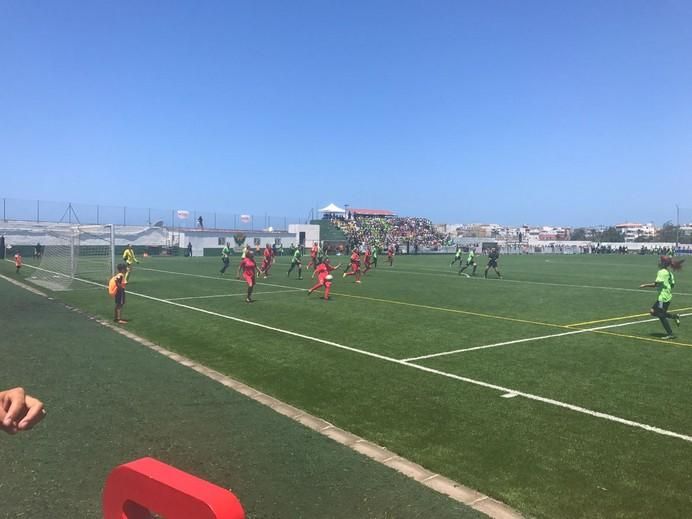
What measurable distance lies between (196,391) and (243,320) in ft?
22.7

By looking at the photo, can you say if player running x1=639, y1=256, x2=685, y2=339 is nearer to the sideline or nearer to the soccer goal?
the sideline

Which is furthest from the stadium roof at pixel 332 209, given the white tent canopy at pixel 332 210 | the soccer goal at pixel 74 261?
the soccer goal at pixel 74 261

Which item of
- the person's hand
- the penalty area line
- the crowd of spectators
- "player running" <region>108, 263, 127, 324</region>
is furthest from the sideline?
the crowd of spectators

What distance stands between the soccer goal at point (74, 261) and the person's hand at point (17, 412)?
22754 millimetres

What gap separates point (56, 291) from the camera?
866 inches

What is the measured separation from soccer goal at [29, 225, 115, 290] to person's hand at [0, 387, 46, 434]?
74.7 feet

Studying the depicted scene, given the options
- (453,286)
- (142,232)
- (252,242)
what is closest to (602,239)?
(252,242)

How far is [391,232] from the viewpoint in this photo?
298 ft

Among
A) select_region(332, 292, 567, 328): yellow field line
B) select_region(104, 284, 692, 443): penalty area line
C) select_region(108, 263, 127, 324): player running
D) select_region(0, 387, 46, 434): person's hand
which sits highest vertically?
select_region(0, 387, 46, 434): person's hand

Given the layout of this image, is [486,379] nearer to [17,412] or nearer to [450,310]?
[17,412]

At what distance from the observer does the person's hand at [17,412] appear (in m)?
2.10

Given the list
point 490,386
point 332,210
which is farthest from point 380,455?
point 332,210

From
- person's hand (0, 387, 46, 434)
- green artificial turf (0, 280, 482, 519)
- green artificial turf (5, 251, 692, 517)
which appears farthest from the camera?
green artificial turf (5, 251, 692, 517)

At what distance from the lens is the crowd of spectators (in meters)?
83.1
